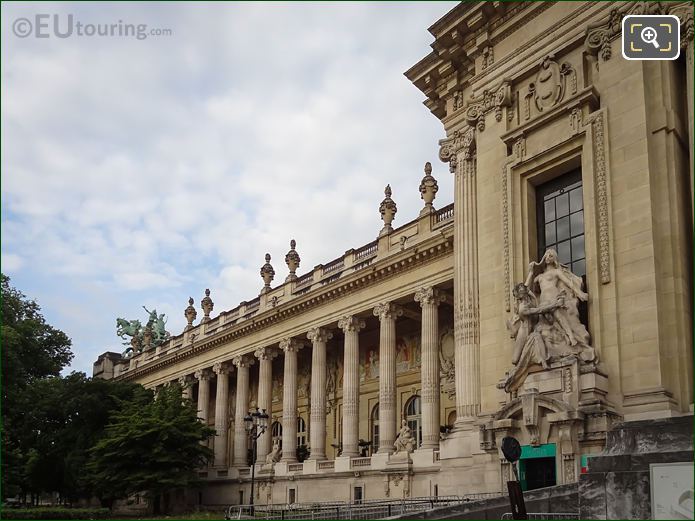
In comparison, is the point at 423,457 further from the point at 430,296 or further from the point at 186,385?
the point at 186,385

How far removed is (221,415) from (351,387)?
15870 millimetres

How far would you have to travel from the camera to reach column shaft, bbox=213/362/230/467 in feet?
175

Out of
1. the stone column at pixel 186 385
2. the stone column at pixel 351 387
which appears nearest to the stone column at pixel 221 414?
the stone column at pixel 186 385

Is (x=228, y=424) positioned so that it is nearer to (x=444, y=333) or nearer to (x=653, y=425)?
(x=444, y=333)

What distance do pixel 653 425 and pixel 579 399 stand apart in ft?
17.5

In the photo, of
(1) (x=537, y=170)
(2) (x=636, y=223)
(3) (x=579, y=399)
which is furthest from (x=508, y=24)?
(3) (x=579, y=399)

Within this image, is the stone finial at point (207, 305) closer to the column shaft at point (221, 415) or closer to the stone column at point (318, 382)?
the column shaft at point (221, 415)

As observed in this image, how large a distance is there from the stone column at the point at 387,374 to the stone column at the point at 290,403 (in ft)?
28.6

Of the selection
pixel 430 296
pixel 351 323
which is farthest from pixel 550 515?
pixel 351 323

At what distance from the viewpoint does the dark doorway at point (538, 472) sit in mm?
21438

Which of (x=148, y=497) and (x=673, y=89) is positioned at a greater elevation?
(x=673, y=89)

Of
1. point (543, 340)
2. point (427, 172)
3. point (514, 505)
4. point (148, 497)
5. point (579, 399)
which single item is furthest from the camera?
point (148, 497)

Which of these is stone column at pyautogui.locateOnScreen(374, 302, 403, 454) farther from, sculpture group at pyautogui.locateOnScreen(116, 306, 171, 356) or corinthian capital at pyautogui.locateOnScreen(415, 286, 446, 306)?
sculpture group at pyautogui.locateOnScreen(116, 306, 171, 356)

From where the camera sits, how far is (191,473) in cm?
4594
